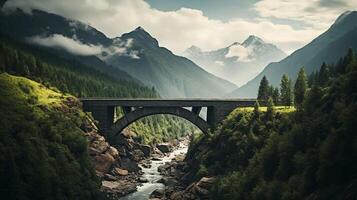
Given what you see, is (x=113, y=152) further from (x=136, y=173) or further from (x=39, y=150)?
(x=39, y=150)

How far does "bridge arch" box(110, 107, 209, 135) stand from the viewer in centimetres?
11432

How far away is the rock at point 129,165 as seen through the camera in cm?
11675

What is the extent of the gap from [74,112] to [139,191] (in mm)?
28389

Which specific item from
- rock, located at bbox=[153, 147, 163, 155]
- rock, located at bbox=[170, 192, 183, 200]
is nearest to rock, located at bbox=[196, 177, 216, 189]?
rock, located at bbox=[170, 192, 183, 200]

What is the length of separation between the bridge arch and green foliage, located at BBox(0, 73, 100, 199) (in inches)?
689

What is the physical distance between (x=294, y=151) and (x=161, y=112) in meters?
59.0

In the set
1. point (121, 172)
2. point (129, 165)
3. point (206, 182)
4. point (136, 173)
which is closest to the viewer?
point (206, 182)

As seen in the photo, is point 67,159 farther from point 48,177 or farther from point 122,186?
point 122,186

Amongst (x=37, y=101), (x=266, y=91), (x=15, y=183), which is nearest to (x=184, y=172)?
(x=266, y=91)

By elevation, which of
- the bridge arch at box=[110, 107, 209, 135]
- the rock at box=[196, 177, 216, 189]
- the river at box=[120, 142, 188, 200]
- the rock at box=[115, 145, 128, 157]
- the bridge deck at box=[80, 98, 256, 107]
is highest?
the bridge deck at box=[80, 98, 256, 107]

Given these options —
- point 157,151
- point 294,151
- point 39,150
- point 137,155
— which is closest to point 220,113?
point 137,155

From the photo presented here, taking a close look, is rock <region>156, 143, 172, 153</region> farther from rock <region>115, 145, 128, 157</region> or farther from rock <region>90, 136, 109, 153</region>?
rock <region>90, 136, 109, 153</region>

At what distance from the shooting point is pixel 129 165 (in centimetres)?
11869

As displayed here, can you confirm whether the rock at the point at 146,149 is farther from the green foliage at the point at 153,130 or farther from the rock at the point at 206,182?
the rock at the point at 206,182
